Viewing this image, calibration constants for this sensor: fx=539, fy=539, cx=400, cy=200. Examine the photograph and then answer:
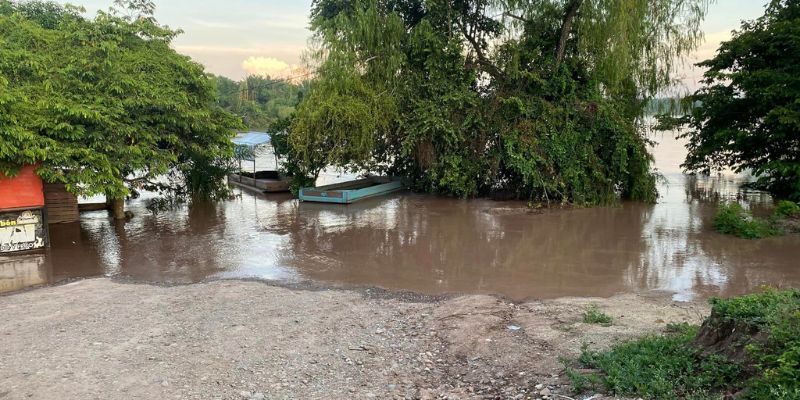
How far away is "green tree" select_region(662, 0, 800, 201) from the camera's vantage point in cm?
1319

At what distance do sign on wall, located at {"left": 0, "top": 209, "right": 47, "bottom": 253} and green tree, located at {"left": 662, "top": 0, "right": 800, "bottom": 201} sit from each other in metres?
16.9

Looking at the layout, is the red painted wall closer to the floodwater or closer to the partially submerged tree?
the partially submerged tree

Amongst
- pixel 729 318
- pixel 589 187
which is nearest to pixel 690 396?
pixel 729 318

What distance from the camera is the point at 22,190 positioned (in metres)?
10.9

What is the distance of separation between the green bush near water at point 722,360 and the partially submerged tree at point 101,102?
10756 mm

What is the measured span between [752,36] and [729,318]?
43.1 feet

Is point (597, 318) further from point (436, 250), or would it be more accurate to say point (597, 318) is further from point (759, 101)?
point (759, 101)

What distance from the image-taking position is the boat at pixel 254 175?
2071 centimetres

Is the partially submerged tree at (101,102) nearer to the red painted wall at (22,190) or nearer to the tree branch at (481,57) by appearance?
the red painted wall at (22,190)

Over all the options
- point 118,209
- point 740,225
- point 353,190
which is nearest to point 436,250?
point 740,225

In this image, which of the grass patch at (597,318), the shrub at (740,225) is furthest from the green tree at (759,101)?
the grass patch at (597,318)

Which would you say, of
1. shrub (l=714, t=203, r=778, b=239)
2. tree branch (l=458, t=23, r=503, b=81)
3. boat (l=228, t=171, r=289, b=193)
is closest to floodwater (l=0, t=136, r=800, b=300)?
shrub (l=714, t=203, r=778, b=239)

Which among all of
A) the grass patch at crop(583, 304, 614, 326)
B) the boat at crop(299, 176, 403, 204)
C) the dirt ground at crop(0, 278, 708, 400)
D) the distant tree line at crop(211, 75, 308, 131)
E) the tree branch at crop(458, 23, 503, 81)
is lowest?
the dirt ground at crop(0, 278, 708, 400)

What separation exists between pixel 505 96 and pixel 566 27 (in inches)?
109
